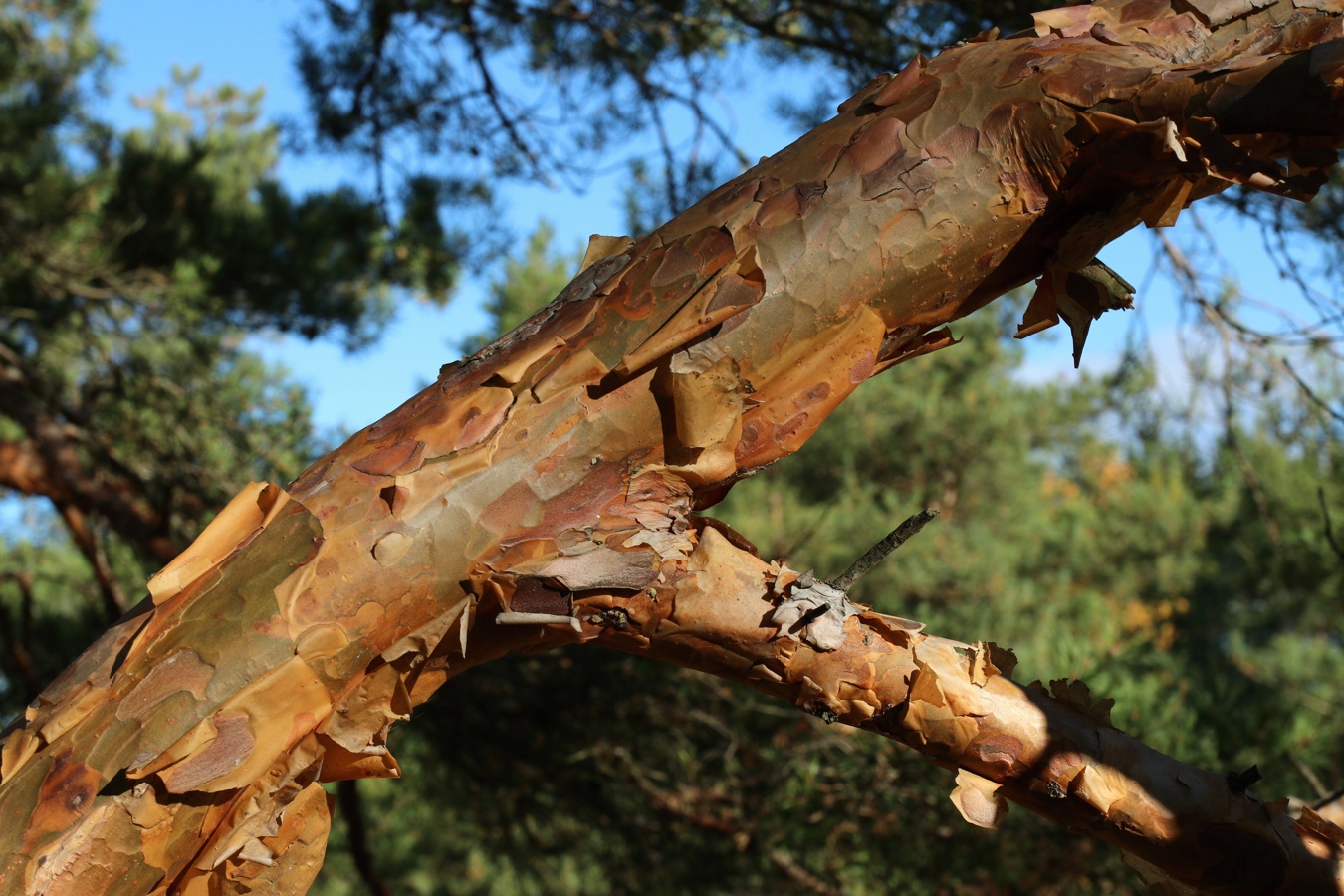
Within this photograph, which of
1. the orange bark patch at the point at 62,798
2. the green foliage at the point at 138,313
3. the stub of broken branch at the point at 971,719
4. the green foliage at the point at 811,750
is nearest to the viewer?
the orange bark patch at the point at 62,798

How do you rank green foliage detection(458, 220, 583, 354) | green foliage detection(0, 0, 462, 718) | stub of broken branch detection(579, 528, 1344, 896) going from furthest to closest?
green foliage detection(458, 220, 583, 354)
green foliage detection(0, 0, 462, 718)
stub of broken branch detection(579, 528, 1344, 896)

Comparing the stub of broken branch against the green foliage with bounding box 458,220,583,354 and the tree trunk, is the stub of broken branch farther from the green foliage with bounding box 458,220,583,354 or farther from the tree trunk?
the green foliage with bounding box 458,220,583,354

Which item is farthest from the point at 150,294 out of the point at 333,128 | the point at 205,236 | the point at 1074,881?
the point at 1074,881

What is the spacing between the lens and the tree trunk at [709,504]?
0.86m

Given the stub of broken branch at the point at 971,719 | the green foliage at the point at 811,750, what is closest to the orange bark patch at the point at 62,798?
the stub of broken branch at the point at 971,719

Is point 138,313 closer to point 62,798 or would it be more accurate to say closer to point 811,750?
point 811,750

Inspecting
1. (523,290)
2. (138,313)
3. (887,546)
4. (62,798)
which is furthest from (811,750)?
(523,290)

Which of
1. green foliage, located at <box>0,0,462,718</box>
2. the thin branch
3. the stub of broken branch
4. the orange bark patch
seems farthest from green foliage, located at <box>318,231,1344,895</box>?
the orange bark patch

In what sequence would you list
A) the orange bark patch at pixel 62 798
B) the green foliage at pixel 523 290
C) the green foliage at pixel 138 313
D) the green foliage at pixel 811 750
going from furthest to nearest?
the green foliage at pixel 523 290 < the green foliage at pixel 138 313 < the green foliage at pixel 811 750 < the orange bark patch at pixel 62 798

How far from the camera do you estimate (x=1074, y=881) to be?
114 inches

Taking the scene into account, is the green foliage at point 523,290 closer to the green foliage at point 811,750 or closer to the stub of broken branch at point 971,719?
the green foliage at point 811,750

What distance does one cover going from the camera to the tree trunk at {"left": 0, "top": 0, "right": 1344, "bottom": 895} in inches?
33.7

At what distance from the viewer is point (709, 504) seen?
1018 millimetres

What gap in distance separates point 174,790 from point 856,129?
2.87 ft
